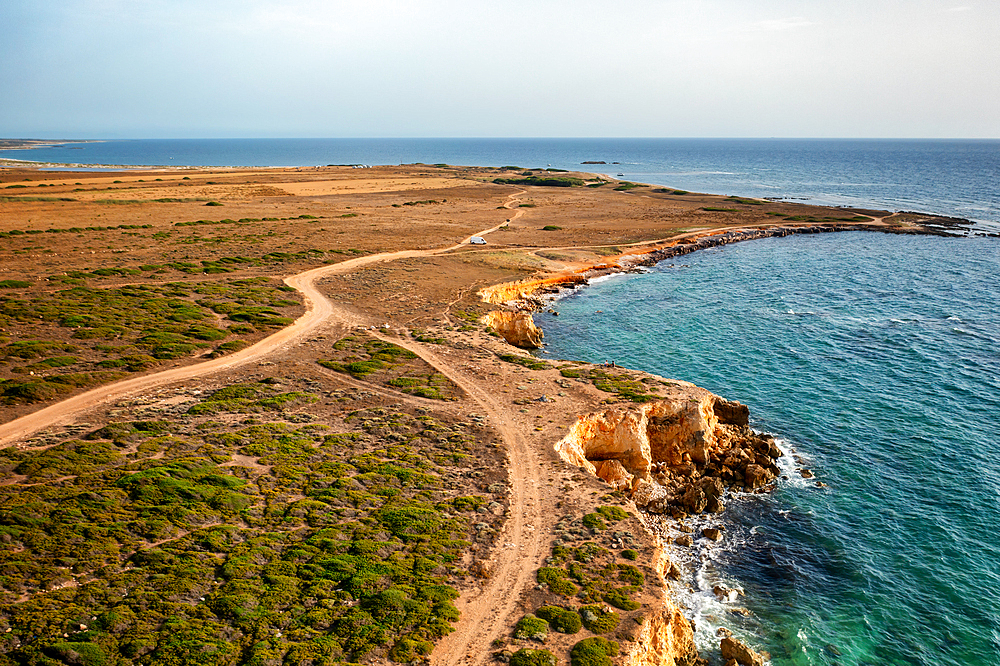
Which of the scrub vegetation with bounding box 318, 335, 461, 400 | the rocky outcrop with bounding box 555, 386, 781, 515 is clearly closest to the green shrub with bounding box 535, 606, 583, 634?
the rocky outcrop with bounding box 555, 386, 781, 515

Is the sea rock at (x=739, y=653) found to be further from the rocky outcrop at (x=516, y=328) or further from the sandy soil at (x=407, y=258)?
the rocky outcrop at (x=516, y=328)

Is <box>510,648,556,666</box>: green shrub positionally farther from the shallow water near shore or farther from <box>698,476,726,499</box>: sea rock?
<box>698,476,726,499</box>: sea rock

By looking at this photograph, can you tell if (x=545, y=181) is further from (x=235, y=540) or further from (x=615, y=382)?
(x=235, y=540)

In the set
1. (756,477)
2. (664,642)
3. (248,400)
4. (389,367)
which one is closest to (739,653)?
(664,642)

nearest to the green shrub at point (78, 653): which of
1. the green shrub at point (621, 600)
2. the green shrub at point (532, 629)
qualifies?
the green shrub at point (532, 629)

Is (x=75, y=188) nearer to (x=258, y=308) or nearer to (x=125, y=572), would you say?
(x=258, y=308)

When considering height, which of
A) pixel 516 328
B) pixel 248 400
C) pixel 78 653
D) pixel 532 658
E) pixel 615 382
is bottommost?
pixel 532 658
